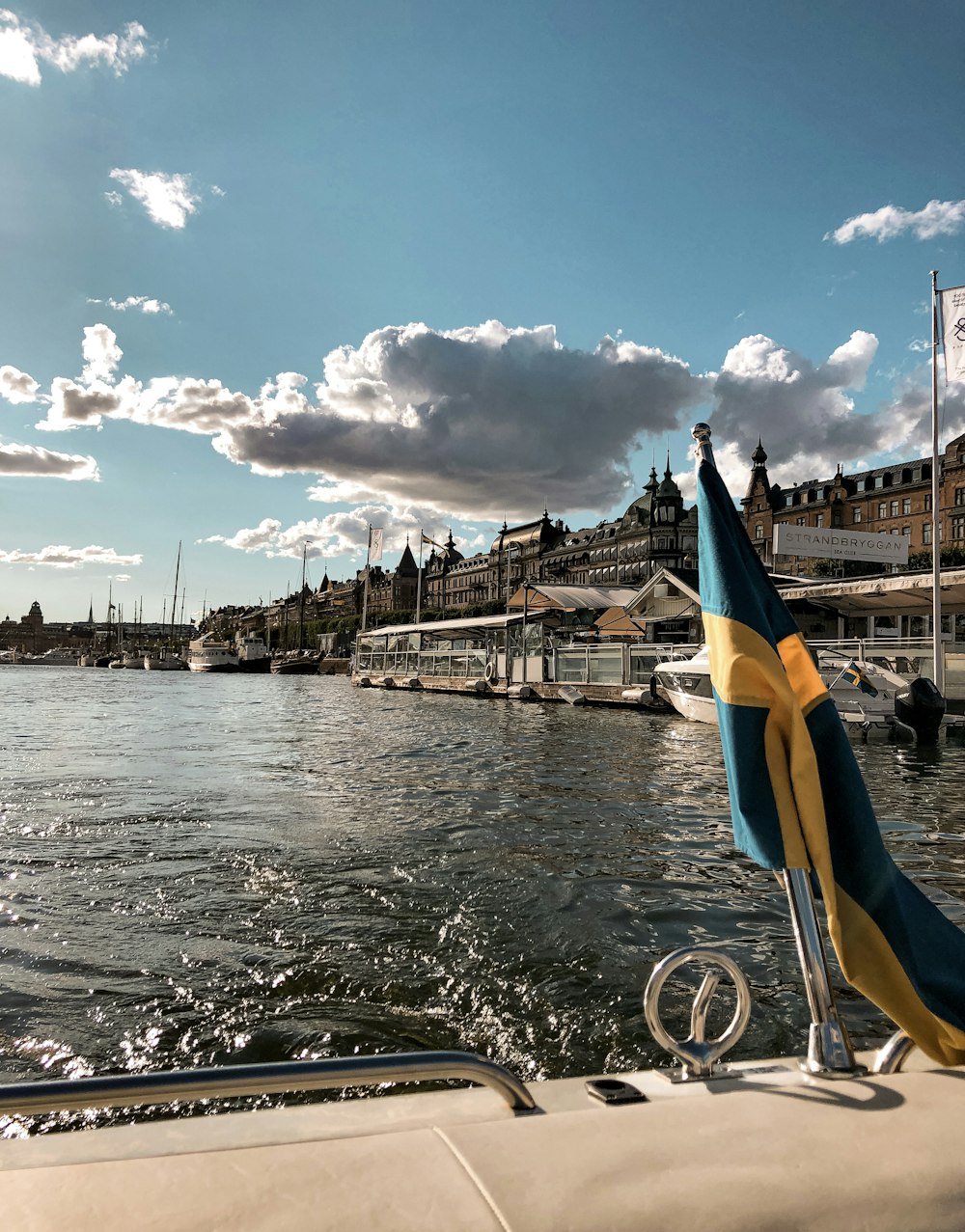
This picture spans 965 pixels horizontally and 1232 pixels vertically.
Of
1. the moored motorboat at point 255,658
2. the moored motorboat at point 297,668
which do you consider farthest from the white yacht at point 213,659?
the moored motorboat at point 297,668

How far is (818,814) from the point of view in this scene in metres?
2.54

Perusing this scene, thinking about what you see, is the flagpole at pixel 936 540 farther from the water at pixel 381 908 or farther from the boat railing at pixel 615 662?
the water at pixel 381 908

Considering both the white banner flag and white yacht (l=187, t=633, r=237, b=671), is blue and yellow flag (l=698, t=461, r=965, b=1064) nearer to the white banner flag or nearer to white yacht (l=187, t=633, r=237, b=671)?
the white banner flag

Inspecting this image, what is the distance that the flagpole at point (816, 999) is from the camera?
2.48 meters

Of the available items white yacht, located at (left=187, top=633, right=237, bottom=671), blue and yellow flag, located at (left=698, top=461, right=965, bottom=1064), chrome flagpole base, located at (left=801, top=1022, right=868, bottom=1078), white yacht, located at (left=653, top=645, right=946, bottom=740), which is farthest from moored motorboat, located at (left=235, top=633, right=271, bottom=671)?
chrome flagpole base, located at (left=801, top=1022, right=868, bottom=1078)

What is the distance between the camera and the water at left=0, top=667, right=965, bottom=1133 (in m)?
4.77

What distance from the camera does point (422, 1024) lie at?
16.0ft

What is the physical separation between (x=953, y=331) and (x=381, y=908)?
72.5 feet

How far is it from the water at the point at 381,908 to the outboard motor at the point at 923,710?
19.4 feet

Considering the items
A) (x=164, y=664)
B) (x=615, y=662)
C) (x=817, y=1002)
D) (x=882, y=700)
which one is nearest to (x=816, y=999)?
(x=817, y=1002)

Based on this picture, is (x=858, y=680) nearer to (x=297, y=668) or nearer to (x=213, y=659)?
(x=297, y=668)

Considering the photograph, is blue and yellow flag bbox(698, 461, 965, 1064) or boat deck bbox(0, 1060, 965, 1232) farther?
blue and yellow flag bbox(698, 461, 965, 1064)

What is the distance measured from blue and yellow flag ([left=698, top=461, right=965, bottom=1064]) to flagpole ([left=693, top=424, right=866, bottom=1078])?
0.08 metres

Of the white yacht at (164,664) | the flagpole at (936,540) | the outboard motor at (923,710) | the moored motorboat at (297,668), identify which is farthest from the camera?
the white yacht at (164,664)
